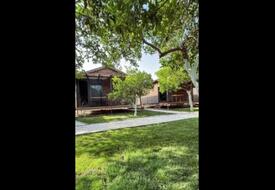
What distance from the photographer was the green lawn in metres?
3.85

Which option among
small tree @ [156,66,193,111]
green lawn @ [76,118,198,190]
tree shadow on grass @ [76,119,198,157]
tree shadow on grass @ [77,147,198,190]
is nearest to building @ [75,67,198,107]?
small tree @ [156,66,193,111]

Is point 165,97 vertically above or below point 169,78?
below

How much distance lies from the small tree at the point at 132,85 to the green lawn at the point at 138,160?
4638 millimetres

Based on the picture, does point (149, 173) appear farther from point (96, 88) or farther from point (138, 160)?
point (96, 88)

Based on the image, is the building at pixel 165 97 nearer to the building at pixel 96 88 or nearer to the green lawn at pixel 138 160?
the building at pixel 96 88

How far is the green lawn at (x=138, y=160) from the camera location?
151 inches

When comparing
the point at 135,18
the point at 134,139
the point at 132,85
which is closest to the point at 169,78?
the point at 132,85

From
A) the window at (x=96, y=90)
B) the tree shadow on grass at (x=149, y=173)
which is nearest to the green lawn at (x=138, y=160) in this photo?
the tree shadow on grass at (x=149, y=173)

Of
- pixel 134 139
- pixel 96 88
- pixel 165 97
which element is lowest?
pixel 134 139

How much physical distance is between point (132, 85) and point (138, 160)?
298 inches

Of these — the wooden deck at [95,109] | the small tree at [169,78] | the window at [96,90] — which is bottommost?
the wooden deck at [95,109]

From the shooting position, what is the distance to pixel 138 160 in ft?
16.5

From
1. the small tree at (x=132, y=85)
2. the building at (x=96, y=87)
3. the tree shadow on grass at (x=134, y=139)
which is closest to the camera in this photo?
the tree shadow on grass at (x=134, y=139)

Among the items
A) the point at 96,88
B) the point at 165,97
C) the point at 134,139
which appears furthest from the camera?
the point at 165,97
